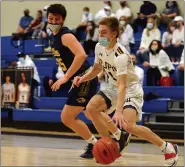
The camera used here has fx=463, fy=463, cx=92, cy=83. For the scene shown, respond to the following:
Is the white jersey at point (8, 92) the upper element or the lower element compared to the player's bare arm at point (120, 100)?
lower

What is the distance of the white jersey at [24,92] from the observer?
11.3 m

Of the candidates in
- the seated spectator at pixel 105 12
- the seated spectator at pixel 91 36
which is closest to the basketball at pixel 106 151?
the seated spectator at pixel 91 36

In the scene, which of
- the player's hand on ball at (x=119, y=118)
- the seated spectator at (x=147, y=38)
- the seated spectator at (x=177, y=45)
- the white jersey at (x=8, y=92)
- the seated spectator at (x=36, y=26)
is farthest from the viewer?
the seated spectator at (x=36, y=26)

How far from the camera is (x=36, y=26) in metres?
14.7

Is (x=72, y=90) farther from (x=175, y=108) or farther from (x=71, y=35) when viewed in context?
(x=175, y=108)

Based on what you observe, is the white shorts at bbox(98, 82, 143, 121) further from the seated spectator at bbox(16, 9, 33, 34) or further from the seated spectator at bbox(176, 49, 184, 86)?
the seated spectator at bbox(16, 9, 33, 34)

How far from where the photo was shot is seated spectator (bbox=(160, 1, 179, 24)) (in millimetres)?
12375

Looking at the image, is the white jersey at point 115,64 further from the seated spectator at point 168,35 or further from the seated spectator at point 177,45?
the seated spectator at point 168,35

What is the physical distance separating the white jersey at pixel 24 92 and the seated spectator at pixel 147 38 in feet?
9.19

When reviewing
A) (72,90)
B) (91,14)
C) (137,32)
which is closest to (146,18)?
(137,32)

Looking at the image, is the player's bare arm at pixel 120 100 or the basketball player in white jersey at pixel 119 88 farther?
the basketball player in white jersey at pixel 119 88

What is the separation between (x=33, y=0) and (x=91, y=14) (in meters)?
2.75

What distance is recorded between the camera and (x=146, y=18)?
12.6m

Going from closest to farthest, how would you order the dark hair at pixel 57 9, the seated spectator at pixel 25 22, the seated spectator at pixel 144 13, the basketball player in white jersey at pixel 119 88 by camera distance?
1. the basketball player in white jersey at pixel 119 88
2. the dark hair at pixel 57 9
3. the seated spectator at pixel 144 13
4. the seated spectator at pixel 25 22
